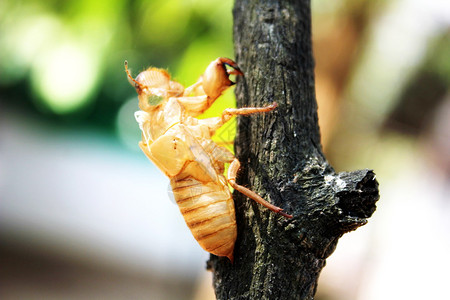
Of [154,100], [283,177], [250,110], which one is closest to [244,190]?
[283,177]

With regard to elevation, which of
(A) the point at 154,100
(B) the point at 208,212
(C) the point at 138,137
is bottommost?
(B) the point at 208,212

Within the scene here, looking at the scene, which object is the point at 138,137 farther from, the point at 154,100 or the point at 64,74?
the point at 154,100

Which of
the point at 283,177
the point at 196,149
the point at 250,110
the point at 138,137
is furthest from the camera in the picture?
the point at 138,137

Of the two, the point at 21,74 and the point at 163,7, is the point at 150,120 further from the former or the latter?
the point at 21,74

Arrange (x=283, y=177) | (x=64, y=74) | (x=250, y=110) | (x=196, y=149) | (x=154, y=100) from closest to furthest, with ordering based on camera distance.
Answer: (x=283, y=177), (x=250, y=110), (x=196, y=149), (x=154, y=100), (x=64, y=74)

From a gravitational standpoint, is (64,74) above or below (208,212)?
above

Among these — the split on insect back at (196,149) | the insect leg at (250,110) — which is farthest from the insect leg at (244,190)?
the insect leg at (250,110)
